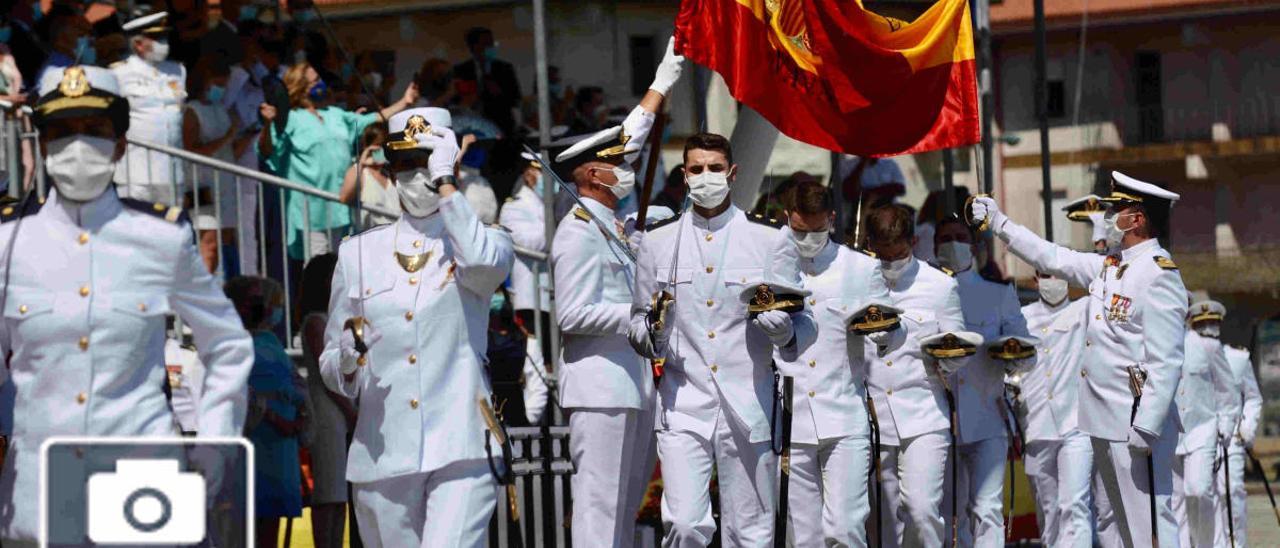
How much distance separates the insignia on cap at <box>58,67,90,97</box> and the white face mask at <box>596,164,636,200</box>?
4.29m

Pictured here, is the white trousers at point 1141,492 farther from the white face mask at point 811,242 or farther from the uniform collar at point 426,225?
the uniform collar at point 426,225

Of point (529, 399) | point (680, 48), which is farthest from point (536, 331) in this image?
point (680, 48)

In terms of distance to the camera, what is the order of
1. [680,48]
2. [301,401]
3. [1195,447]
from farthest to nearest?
1. [1195,447]
2. [680,48]
3. [301,401]

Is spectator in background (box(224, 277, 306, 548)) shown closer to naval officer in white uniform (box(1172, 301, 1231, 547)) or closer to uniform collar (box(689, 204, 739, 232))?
uniform collar (box(689, 204, 739, 232))

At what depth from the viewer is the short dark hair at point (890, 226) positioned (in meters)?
13.8

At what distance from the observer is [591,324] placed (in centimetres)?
1159

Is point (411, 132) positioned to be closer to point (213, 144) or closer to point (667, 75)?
point (667, 75)

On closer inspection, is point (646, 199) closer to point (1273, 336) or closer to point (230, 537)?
point (230, 537)

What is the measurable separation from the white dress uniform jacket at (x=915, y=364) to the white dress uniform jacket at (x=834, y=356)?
14.3 inches

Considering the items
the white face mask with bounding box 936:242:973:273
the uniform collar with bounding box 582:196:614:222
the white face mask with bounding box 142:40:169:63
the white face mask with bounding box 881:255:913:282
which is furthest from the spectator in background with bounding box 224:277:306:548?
the white face mask with bounding box 936:242:973:273

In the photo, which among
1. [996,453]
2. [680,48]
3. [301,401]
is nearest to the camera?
[301,401]

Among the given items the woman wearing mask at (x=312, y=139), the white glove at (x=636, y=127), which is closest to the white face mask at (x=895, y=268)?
the white glove at (x=636, y=127)

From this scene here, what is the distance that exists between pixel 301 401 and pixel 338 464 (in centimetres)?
66

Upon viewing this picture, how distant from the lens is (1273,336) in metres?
51.6
